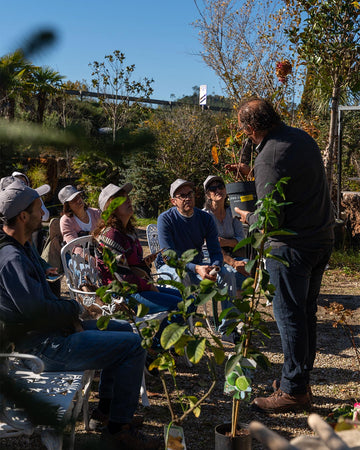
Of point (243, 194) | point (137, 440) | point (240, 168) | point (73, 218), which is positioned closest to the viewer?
point (137, 440)

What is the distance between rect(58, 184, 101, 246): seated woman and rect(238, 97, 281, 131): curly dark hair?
7.27 ft

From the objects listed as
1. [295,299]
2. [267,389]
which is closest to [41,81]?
[295,299]

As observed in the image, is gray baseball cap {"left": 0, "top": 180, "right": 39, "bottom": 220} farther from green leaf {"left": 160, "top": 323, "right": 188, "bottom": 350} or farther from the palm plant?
the palm plant

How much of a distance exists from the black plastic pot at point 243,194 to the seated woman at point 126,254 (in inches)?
36.5

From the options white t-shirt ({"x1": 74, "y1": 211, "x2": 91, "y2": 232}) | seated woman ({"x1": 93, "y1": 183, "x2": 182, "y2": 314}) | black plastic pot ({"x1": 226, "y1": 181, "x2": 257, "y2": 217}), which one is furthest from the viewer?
white t-shirt ({"x1": 74, "y1": 211, "x2": 91, "y2": 232})

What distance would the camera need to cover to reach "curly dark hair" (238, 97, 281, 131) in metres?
2.88

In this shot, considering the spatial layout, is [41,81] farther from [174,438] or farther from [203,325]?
[174,438]

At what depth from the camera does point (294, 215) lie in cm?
285

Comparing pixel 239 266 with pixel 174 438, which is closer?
pixel 174 438

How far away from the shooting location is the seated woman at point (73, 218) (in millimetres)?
4586

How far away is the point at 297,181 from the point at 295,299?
656mm

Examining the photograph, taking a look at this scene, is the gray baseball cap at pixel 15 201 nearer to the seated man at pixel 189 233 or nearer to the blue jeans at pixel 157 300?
the blue jeans at pixel 157 300

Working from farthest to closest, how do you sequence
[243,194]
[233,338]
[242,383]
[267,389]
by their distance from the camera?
[233,338] < [243,194] < [267,389] < [242,383]

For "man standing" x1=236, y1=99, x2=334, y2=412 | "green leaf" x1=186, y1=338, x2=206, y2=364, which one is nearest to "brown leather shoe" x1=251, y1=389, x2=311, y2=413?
"man standing" x1=236, y1=99, x2=334, y2=412
